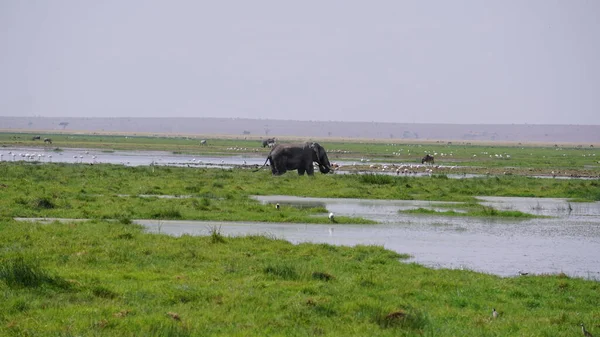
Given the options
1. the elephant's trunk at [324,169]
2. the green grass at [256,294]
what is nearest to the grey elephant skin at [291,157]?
the elephant's trunk at [324,169]

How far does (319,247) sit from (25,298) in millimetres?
7061

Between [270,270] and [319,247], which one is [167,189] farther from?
[270,270]

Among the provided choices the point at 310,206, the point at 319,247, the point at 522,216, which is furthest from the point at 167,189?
the point at 319,247

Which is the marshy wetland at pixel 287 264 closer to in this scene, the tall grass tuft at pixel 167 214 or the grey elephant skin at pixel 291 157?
the tall grass tuft at pixel 167 214

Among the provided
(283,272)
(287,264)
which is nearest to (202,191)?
(287,264)

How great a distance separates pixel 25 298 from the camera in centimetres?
1082

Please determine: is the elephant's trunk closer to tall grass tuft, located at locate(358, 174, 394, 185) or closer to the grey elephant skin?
the grey elephant skin

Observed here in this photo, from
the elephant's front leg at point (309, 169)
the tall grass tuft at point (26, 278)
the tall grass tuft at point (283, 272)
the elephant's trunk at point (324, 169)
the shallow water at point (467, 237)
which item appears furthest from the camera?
the elephant's trunk at point (324, 169)

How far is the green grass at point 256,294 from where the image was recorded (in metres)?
10.2

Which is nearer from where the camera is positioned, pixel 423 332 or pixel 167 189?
pixel 423 332

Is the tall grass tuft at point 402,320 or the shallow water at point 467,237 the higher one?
the tall grass tuft at point 402,320

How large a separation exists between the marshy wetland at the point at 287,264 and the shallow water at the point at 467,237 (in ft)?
0.20

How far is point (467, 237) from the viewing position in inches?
811

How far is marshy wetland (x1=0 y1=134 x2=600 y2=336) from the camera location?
10.5m
